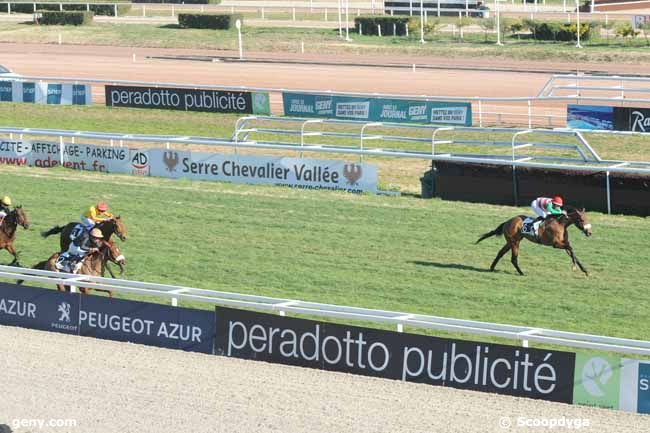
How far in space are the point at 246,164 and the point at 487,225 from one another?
6562mm

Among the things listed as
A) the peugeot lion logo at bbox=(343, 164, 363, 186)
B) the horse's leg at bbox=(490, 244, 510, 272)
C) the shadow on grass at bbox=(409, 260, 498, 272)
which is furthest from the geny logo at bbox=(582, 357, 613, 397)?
the peugeot lion logo at bbox=(343, 164, 363, 186)

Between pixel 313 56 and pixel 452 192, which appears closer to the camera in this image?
pixel 452 192

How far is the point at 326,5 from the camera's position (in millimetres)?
68750

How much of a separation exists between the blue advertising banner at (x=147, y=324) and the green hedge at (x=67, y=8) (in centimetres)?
5037

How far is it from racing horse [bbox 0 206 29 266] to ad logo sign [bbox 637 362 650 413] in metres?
9.90

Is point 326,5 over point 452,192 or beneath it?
over

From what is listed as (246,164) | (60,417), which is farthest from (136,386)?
(246,164)

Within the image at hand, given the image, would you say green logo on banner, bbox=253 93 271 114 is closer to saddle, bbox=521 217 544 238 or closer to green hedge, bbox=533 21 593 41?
saddle, bbox=521 217 544 238

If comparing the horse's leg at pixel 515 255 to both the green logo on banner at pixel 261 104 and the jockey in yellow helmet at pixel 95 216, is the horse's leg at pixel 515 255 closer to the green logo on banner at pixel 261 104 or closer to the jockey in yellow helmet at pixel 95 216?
the jockey in yellow helmet at pixel 95 216

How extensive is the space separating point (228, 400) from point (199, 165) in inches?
568

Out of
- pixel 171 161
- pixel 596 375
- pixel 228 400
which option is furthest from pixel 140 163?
pixel 596 375

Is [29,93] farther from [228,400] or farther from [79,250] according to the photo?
[228,400]

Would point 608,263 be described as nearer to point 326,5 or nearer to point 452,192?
point 452,192

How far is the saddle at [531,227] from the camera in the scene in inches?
725
